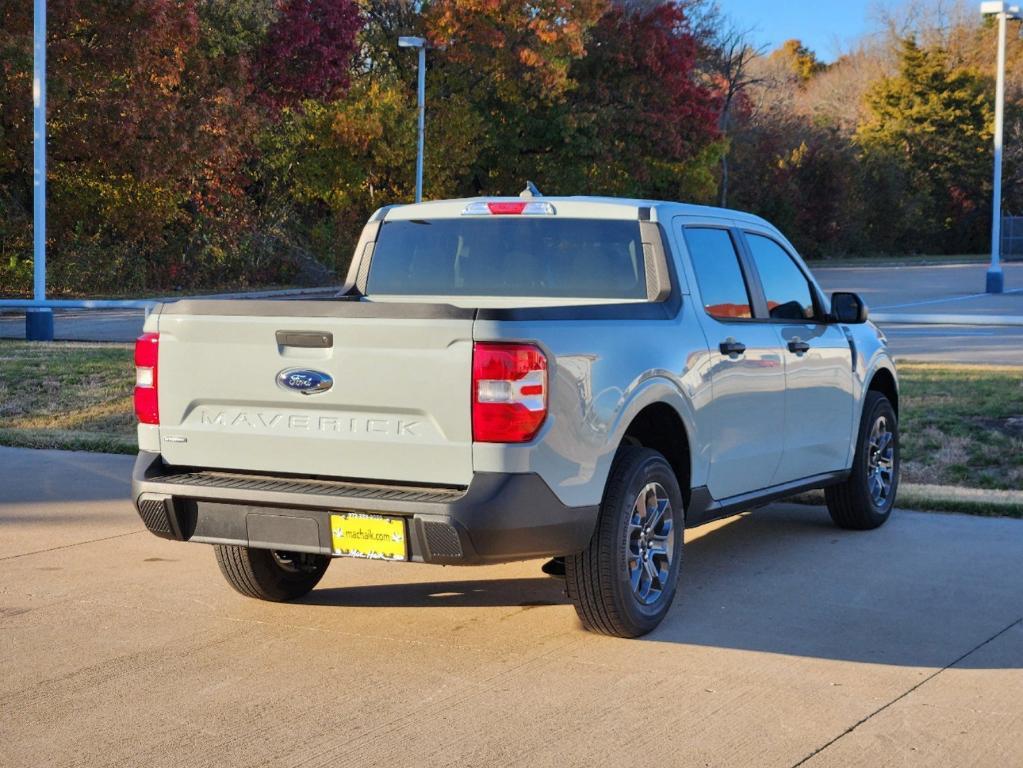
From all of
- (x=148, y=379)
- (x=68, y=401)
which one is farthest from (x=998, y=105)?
(x=148, y=379)

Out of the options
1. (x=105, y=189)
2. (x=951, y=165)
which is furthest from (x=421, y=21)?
(x=951, y=165)

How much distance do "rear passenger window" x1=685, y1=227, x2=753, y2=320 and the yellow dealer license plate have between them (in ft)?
7.07

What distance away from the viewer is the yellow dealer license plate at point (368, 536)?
18.8 ft

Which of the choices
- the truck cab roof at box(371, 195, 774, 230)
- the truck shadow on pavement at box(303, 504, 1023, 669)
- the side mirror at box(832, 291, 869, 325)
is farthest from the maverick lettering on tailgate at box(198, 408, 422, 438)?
the side mirror at box(832, 291, 869, 325)

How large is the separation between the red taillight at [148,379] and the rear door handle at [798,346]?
330 cm

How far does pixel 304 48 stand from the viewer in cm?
3719

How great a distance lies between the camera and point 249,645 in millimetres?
6203

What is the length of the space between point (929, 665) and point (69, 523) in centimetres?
509

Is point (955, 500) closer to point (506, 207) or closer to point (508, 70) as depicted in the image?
point (506, 207)

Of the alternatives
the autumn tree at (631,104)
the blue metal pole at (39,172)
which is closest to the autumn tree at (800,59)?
the autumn tree at (631,104)

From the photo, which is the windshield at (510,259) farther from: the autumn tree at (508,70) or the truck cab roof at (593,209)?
the autumn tree at (508,70)

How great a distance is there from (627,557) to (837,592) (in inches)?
59.5

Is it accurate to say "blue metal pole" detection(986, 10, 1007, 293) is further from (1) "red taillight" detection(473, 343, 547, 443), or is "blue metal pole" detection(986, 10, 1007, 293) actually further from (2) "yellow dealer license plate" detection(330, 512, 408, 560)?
(2) "yellow dealer license plate" detection(330, 512, 408, 560)

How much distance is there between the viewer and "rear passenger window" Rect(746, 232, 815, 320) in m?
7.94
